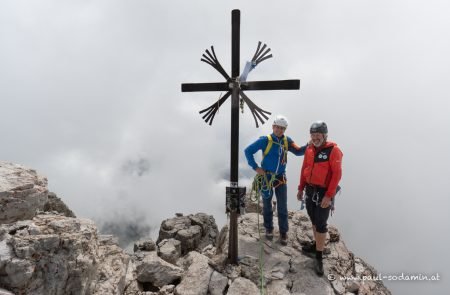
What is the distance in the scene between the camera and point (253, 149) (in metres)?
8.30

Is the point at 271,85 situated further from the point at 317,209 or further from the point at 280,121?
the point at 317,209

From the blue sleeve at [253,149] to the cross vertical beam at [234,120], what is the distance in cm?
69

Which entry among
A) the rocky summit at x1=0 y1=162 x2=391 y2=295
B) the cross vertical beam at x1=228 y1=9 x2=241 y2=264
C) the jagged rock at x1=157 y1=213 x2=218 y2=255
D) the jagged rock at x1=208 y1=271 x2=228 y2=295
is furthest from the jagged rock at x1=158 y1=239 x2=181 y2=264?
the jagged rock at x1=157 y1=213 x2=218 y2=255

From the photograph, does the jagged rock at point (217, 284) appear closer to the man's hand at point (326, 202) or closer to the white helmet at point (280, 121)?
the man's hand at point (326, 202)

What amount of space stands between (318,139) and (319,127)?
1.00ft

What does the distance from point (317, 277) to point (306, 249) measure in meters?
1.11

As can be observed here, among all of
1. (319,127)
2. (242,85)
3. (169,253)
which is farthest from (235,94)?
(169,253)

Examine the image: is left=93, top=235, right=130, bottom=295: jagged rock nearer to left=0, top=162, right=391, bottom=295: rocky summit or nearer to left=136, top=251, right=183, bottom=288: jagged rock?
left=0, top=162, right=391, bottom=295: rocky summit

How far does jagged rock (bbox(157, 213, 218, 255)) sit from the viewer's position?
2375 centimetres

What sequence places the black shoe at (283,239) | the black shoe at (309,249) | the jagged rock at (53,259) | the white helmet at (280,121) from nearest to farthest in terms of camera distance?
the jagged rock at (53,259), the white helmet at (280,121), the black shoe at (309,249), the black shoe at (283,239)

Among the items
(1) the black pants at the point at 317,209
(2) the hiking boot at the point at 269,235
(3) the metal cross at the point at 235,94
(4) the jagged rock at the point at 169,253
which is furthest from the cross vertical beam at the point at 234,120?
(4) the jagged rock at the point at 169,253

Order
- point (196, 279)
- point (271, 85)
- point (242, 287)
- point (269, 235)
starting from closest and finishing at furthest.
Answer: point (242, 287) < point (196, 279) < point (271, 85) < point (269, 235)

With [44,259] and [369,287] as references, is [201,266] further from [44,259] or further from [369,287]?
[369,287]

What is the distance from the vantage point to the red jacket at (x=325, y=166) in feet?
23.6
